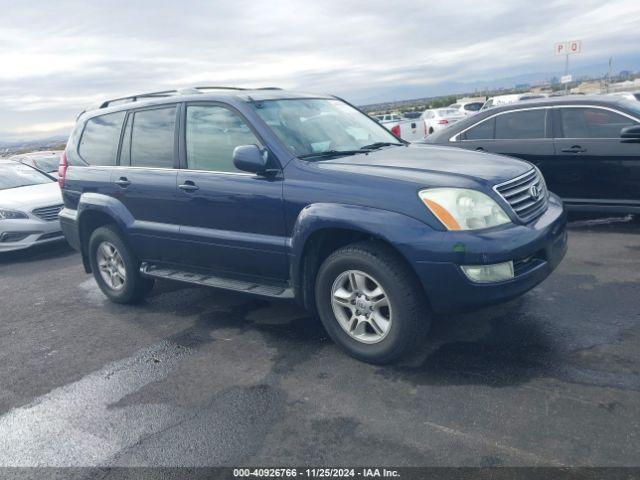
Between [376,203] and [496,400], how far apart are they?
137 cm

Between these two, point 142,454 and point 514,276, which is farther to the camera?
point 514,276

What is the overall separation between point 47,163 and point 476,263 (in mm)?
13610

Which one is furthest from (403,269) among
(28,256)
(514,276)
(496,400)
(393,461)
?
(28,256)

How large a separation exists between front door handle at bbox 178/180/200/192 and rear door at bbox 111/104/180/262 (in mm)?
134

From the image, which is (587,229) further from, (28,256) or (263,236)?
(28,256)

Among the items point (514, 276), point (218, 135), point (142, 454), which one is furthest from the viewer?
point (218, 135)

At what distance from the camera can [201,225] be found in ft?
15.6

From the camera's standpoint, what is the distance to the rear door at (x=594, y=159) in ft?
21.8

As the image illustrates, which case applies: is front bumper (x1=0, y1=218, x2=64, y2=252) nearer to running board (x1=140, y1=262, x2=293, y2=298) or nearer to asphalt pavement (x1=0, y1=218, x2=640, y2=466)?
asphalt pavement (x1=0, y1=218, x2=640, y2=466)

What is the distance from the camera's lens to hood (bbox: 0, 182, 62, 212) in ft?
28.6

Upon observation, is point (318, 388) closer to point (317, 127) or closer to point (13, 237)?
point (317, 127)

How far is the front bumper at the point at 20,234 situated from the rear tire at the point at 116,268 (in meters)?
3.17

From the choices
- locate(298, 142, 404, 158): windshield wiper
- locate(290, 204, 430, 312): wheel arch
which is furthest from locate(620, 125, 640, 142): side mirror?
locate(290, 204, 430, 312): wheel arch

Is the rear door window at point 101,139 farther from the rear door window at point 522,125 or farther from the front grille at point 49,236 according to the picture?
the rear door window at point 522,125
